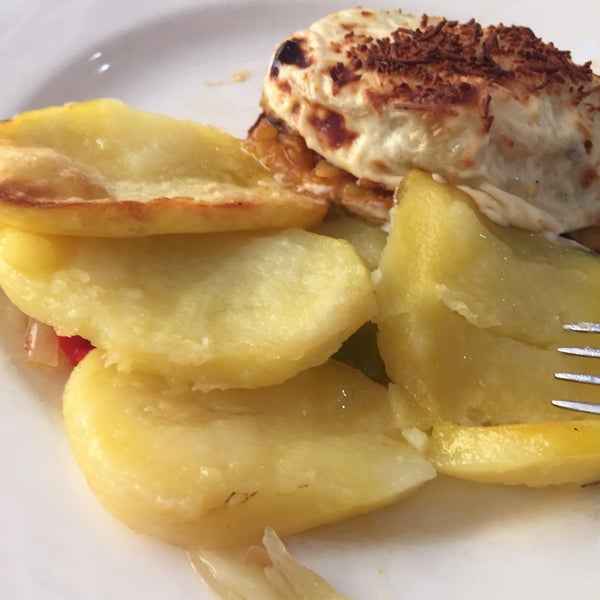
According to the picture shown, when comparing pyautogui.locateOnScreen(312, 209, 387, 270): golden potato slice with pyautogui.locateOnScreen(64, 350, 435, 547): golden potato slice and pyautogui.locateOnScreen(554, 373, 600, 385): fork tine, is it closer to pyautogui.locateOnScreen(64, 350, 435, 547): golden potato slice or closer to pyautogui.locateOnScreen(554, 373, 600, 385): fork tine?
pyautogui.locateOnScreen(64, 350, 435, 547): golden potato slice

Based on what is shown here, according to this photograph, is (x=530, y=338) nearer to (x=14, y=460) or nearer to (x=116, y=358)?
(x=116, y=358)

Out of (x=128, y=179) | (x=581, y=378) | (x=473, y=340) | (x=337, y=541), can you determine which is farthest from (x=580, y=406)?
(x=128, y=179)

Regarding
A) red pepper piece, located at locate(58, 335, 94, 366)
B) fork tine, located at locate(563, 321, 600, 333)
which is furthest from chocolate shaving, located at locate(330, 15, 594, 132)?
red pepper piece, located at locate(58, 335, 94, 366)

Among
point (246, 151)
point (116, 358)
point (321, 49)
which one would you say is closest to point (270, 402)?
point (116, 358)

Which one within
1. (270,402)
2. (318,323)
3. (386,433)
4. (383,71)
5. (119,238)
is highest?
(383,71)

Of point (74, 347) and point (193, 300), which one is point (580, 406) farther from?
point (74, 347)

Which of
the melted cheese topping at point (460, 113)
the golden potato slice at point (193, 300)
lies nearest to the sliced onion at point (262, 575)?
the golden potato slice at point (193, 300)
